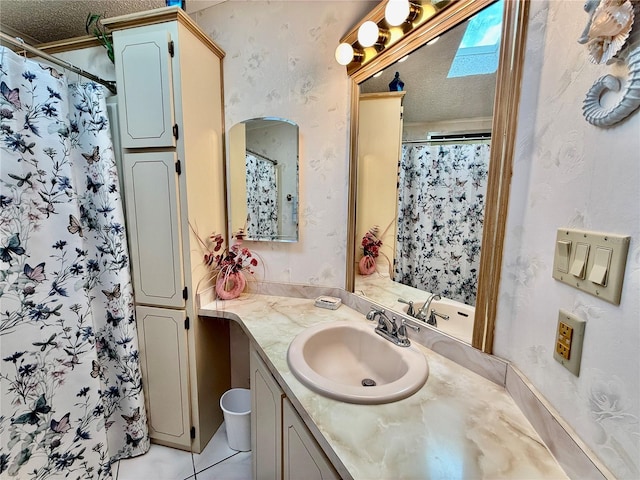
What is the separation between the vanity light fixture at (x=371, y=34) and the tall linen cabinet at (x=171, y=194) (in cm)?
78

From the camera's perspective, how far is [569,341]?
0.56m

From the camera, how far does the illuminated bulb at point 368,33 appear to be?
112 cm

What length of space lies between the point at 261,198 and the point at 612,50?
1414 millimetres

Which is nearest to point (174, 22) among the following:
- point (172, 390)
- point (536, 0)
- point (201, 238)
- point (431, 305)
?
point (201, 238)

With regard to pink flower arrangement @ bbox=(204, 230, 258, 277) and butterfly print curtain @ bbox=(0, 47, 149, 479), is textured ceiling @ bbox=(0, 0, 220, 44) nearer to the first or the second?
butterfly print curtain @ bbox=(0, 47, 149, 479)

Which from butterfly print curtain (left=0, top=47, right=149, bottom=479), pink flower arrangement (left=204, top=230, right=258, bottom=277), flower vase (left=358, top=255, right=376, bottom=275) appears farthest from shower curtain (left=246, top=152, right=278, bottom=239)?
butterfly print curtain (left=0, top=47, right=149, bottom=479)

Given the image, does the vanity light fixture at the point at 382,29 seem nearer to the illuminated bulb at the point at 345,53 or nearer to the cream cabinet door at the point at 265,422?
the illuminated bulb at the point at 345,53

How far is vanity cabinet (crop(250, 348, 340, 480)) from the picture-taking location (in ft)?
2.47

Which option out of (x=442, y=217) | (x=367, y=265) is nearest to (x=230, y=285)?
(x=367, y=265)

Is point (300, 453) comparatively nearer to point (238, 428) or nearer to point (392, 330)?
point (392, 330)

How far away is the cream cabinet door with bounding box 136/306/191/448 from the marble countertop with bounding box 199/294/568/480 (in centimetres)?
76

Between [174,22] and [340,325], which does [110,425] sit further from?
[174,22]

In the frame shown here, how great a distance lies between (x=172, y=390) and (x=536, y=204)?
1.77 meters

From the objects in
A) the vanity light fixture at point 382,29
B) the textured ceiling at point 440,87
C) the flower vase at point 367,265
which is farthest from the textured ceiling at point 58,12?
the flower vase at point 367,265
